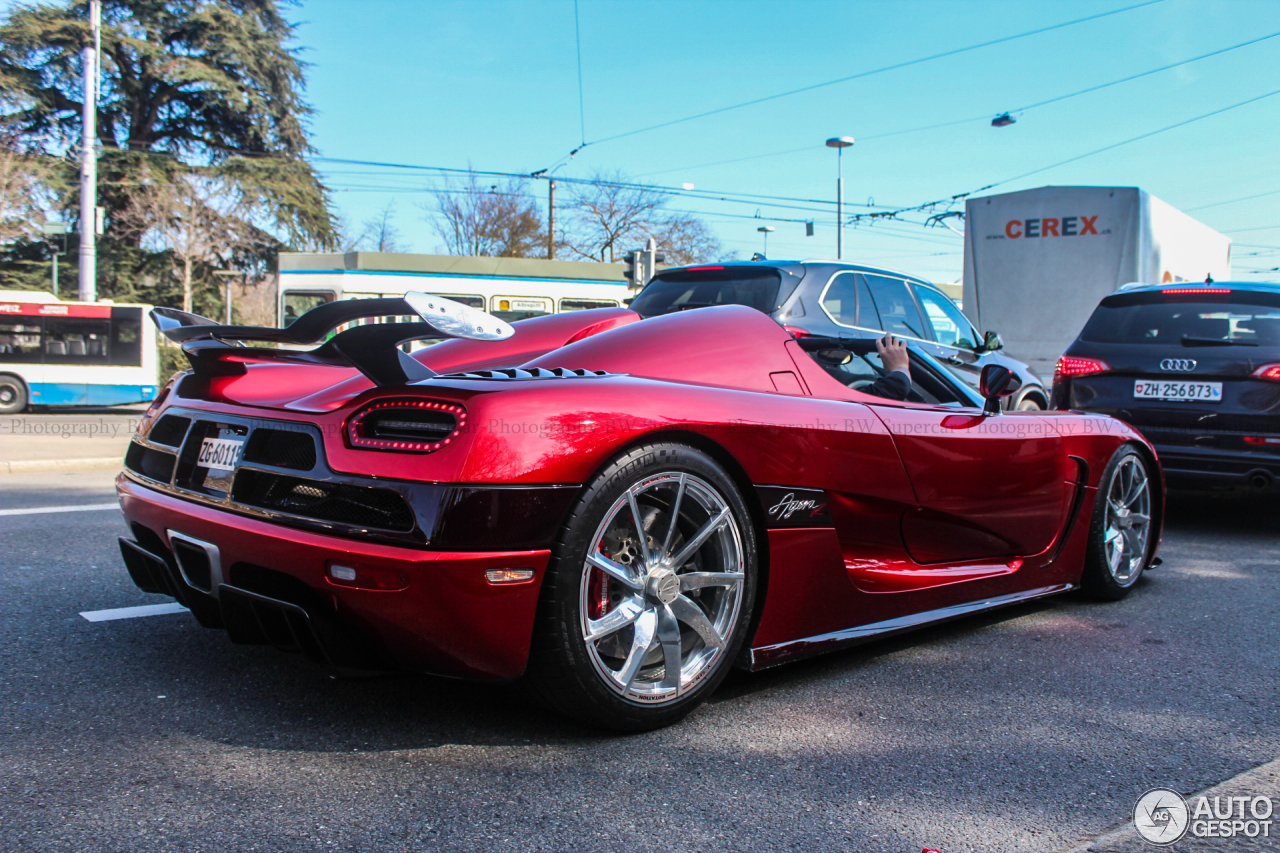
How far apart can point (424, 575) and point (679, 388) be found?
2.86ft

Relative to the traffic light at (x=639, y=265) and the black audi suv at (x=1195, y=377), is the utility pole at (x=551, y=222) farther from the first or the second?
the black audi suv at (x=1195, y=377)

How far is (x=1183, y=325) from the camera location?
6.16 meters

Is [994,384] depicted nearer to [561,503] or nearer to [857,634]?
[857,634]

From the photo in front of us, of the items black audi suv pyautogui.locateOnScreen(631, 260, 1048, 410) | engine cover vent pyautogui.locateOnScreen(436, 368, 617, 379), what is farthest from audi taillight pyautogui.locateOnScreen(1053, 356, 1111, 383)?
engine cover vent pyautogui.locateOnScreen(436, 368, 617, 379)

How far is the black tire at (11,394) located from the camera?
18.1 meters

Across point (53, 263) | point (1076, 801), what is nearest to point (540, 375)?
point (1076, 801)

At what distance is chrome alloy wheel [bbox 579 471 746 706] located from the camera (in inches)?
94.3

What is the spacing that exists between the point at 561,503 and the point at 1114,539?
9.86ft

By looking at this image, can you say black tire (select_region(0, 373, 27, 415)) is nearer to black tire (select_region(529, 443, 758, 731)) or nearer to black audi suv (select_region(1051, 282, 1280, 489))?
black audi suv (select_region(1051, 282, 1280, 489))

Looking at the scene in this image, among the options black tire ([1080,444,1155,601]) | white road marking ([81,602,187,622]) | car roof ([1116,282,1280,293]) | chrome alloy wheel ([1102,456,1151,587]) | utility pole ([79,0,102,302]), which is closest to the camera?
white road marking ([81,602,187,622])

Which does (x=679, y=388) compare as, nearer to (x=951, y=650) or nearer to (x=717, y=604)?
(x=717, y=604)

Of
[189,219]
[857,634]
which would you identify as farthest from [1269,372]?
[189,219]

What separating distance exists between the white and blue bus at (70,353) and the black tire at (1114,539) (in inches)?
739

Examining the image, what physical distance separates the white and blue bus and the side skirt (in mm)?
18934
